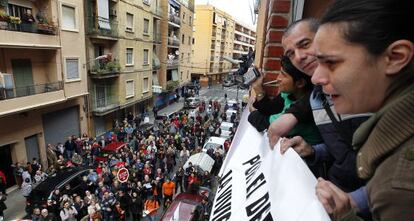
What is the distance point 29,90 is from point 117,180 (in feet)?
20.4

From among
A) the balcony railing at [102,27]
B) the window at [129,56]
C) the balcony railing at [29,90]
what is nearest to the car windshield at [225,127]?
the window at [129,56]

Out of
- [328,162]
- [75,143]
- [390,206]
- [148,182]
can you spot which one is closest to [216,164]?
[148,182]

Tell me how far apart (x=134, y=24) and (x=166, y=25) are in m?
7.65

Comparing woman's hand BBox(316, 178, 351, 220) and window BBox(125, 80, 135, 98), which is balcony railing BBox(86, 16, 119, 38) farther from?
woman's hand BBox(316, 178, 351, 220)

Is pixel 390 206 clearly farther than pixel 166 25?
No

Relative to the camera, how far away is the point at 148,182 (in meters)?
10.9

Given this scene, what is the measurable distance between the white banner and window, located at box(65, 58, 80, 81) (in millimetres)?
15419

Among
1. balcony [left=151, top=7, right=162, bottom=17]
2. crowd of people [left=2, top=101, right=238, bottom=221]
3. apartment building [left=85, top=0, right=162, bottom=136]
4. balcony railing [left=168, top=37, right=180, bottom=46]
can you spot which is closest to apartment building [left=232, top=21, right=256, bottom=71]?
balcony railing [left=168, top=37, right=180, bottom=46]

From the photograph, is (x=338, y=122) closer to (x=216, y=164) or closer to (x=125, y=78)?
(x=216, y=164)

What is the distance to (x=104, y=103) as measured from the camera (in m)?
19.4

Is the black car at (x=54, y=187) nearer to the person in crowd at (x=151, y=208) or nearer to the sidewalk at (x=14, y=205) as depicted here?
the sidewalk at (x=14, y=205)

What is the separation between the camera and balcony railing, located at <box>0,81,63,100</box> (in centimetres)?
1122

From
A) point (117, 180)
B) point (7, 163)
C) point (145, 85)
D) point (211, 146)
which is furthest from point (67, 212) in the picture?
point (145, 85)

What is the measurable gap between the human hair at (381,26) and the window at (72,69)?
1648 centimetres
